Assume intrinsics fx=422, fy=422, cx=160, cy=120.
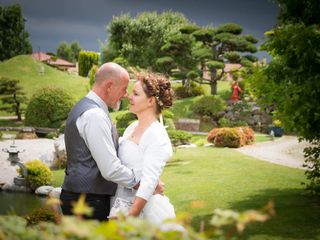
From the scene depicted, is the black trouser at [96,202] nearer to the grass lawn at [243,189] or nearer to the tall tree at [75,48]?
the grass lawn at [243,189]

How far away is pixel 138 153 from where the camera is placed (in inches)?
136

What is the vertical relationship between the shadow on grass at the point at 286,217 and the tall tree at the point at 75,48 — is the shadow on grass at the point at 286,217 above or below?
below

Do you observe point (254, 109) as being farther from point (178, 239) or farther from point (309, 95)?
point (178, 239)

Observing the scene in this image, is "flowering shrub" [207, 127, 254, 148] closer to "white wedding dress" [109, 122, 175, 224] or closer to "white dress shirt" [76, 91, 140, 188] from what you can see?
"white wedding dress" [109, 122, 175, 224]

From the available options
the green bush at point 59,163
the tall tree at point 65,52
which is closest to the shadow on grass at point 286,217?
the green bush at point 59,163

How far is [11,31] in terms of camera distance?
58.2m

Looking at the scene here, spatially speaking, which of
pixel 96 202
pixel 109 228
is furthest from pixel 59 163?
pixel 109 228

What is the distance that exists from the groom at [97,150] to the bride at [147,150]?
0.40 ft

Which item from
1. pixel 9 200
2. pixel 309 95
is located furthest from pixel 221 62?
pixel 309 95

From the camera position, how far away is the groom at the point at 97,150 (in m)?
3.27

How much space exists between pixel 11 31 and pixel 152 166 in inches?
2361

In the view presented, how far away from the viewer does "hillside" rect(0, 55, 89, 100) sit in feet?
136

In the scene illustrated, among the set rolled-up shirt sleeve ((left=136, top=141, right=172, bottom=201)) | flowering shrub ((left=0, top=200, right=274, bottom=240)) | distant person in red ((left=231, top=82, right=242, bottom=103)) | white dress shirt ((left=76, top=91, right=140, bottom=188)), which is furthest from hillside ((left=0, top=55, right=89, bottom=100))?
flowering shrub ((left=0, top=200, right=274, bottom=240))

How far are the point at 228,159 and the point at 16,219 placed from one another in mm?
16354
